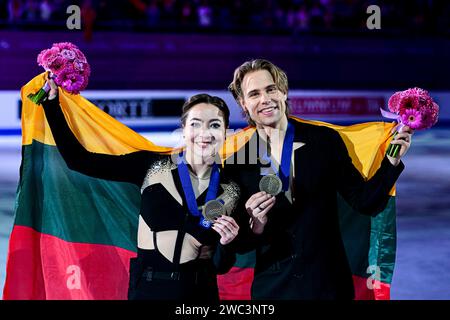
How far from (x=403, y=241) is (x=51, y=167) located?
4.07 metres

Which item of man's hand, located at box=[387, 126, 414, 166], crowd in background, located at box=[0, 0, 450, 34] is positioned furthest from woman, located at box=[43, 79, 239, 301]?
crowd in background, located at box=[0, 0, 450, 34]

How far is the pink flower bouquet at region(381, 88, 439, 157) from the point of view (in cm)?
348

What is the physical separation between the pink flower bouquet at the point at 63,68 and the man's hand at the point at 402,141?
143 centimetres

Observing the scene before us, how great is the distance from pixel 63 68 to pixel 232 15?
1538 cm

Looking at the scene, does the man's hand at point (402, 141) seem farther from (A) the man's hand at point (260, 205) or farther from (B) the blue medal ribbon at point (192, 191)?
(B) the blue medal ribbon at point (192, 191)

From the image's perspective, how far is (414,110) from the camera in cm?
349

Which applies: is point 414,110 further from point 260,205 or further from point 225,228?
point 225,228

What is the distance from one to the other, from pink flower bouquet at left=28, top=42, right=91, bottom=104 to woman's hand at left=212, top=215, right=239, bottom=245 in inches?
38.2

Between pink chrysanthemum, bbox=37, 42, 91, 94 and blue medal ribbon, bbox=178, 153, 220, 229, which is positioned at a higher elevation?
pink chrysanthemum, bbox=37, 42, 91, 94

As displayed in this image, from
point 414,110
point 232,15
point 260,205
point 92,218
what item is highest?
point 232,15

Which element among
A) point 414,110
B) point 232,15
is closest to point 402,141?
point 414,110

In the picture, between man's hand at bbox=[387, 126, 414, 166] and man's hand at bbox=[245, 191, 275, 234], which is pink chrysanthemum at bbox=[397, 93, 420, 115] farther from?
man's hand at bbox=[245, 191, 275, 234]

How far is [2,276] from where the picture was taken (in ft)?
18.4
